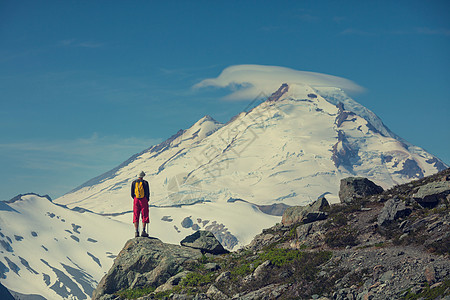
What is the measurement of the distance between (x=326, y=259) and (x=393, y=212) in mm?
4963

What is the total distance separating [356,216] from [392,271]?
881 cm

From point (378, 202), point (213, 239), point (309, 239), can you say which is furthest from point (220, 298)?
point (378, 202)

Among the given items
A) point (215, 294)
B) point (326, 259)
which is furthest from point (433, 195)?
point (215, 294)

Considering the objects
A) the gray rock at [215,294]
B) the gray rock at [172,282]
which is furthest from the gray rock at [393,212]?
the gray rock at [172,282]

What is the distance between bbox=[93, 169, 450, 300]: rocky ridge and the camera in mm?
25844

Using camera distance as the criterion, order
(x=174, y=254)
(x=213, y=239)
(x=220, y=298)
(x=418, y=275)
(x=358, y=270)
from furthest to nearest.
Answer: (x=213, y=239)
(x=174, y=254)
(x=220, y=298)
(x=358, y=270)
(x=418, y=275)

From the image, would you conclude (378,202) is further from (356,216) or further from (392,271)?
(392,271)

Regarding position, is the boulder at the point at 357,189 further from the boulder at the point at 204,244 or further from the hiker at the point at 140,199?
the hiker at the point at 140,199

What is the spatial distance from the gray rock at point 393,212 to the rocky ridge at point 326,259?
0.05 metres

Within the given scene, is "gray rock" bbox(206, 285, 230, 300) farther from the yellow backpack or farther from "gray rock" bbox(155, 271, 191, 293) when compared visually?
the yellow backpack

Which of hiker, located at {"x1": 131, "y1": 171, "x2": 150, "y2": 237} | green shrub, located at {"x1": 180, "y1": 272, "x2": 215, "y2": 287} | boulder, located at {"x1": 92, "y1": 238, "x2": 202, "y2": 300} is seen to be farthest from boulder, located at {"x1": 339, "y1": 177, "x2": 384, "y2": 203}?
hiker, located at {"x1": 131, "y1": 171, "x2": 150, "y2": 237}

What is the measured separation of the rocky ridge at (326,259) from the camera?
25.8 metres

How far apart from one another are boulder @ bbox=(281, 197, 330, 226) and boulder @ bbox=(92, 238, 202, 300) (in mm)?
6314

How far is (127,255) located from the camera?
36.2 metres
